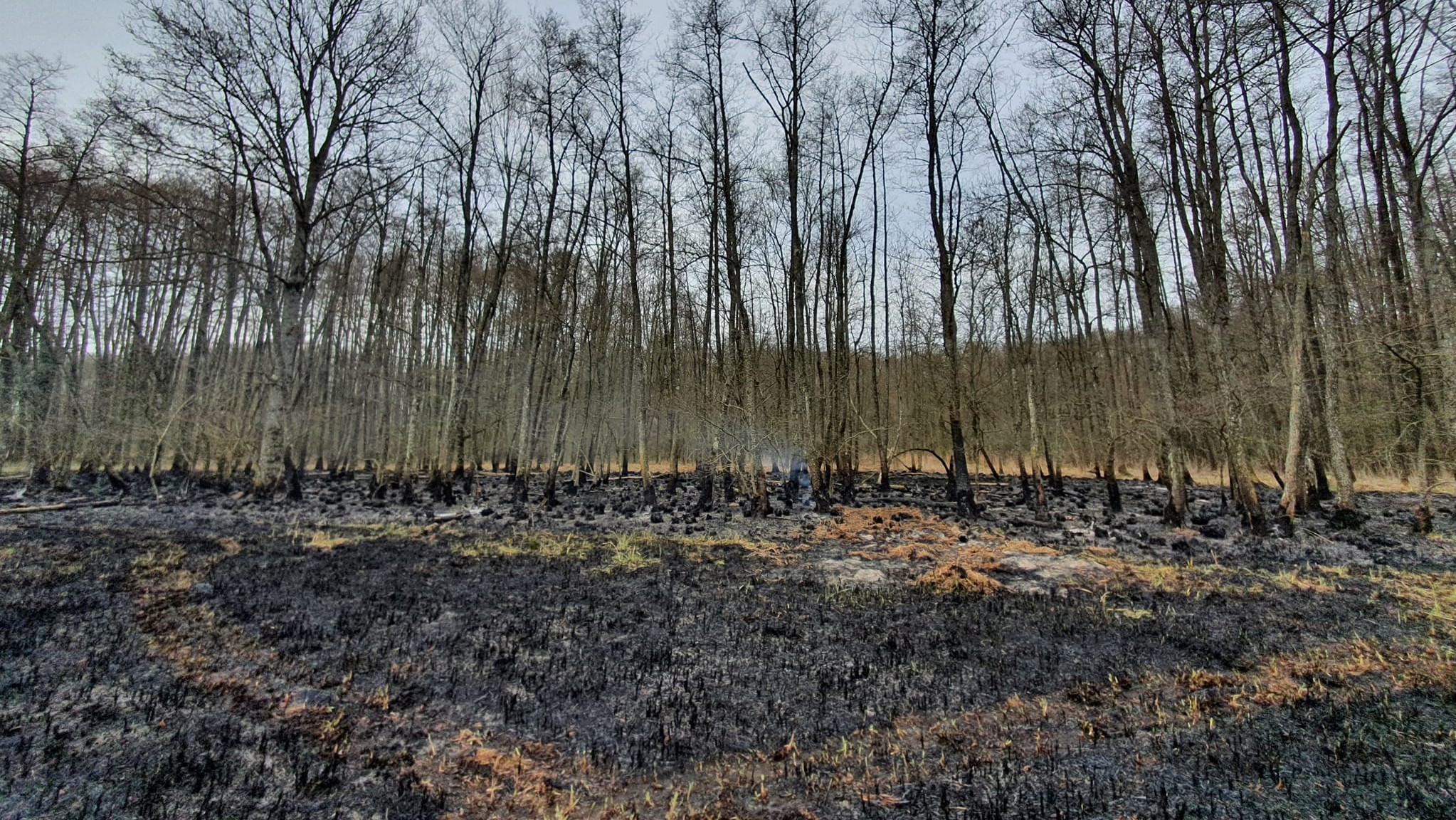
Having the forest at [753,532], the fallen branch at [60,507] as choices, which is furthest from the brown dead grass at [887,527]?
the fallen branch at [60,507]

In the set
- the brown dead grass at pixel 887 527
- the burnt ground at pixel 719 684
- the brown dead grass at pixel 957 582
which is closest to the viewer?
the burnt ground at pixel 719 684

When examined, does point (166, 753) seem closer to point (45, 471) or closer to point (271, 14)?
point (271, 14)

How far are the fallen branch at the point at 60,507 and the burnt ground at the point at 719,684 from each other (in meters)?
5.35

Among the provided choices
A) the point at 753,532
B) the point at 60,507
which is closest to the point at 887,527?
the point at 753,532

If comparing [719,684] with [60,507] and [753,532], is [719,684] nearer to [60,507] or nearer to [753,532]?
[753,532]

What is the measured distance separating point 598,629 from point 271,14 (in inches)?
753

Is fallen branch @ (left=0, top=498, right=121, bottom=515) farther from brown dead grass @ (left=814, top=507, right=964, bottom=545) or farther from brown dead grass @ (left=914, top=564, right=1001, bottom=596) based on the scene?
brown dead grass @ (left=914, top=564, right=1001, bottom=596)

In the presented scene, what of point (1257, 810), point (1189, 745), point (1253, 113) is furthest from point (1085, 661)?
point (1253, 113)

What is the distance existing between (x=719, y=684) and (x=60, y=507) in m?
17.4

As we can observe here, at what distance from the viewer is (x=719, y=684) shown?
13.8 feet

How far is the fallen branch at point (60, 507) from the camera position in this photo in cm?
1216

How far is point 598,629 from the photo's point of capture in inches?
212

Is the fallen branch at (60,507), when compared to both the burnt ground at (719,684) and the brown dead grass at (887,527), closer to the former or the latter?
the burnt ground at (719,684)

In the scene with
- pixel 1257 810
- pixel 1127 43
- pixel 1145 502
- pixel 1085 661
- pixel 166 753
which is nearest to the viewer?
pixel 1257 810
